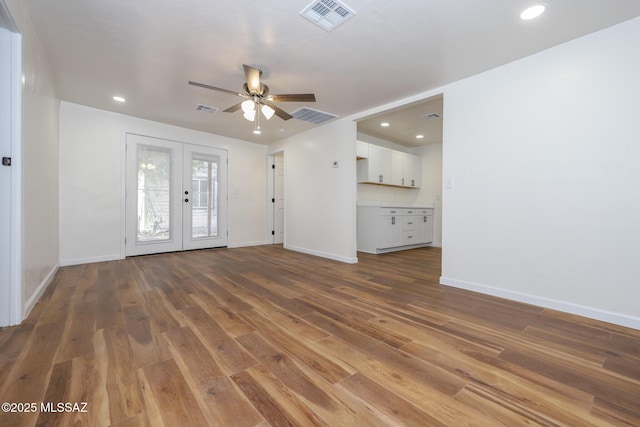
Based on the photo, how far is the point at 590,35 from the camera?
2.15 metres

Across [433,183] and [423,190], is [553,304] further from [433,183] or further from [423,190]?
[423,190]

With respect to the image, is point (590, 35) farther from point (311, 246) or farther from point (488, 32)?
point (311, 246)

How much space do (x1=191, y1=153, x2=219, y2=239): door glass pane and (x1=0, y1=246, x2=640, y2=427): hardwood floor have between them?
2.57 meters

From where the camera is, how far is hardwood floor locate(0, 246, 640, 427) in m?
1.13

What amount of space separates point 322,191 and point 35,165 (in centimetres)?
356

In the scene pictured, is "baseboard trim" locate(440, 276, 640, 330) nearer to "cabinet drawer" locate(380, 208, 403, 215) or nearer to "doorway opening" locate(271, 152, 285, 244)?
"cabinet drawer" locate(380, 208, 403, 215)

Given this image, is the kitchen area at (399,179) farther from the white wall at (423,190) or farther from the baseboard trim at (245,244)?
the baseboard trim at (245,244)

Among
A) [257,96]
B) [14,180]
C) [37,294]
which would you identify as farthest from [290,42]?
[37,294]

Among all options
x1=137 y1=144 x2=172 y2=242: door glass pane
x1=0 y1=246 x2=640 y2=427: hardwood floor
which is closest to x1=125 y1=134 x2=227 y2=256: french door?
x1=137 y1=144 x2=172 y2=242: door glass pane

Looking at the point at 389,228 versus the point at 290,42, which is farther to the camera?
the point at 389,228

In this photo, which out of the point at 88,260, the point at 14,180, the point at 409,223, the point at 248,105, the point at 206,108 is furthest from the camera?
the point at 409,223

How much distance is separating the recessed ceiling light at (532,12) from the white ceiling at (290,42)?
5 cm

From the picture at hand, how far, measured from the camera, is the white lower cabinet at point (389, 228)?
16.5 ft

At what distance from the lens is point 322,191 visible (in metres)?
4.73
